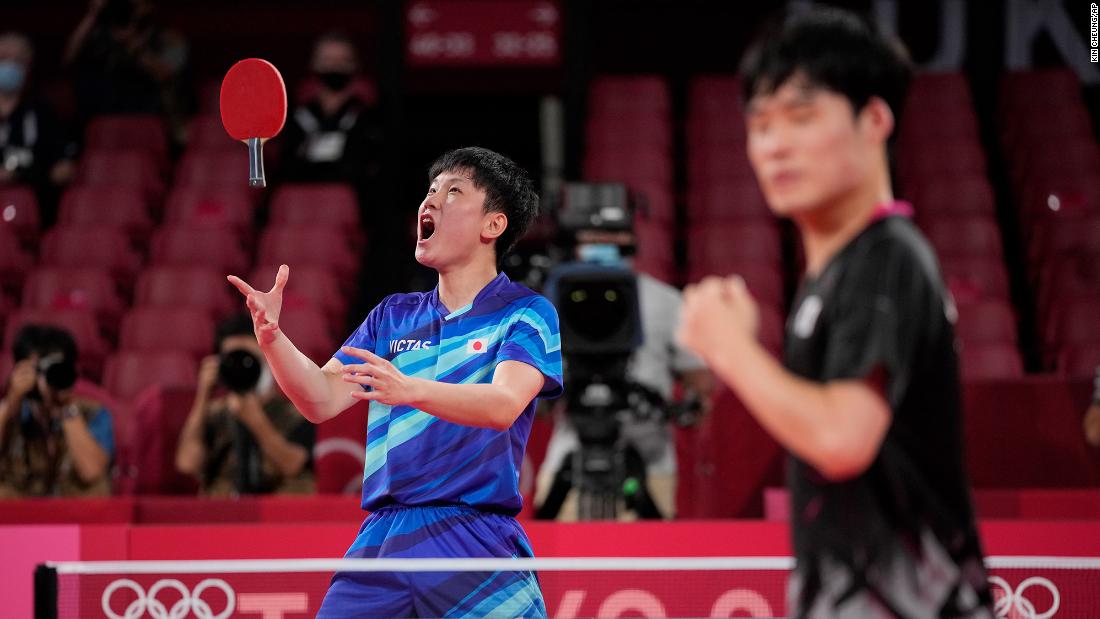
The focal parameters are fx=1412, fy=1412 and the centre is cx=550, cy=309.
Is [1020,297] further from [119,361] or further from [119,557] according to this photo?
[119,557]

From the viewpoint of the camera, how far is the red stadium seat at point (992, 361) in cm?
740

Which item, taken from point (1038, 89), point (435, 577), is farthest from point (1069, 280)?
point (435, 577)

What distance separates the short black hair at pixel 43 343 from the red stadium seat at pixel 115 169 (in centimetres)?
328

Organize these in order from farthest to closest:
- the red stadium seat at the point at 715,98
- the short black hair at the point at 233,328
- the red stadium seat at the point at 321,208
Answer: the red stadium seat at the point at 715,98 < the red stadium seat at the point at 321,208 < the short black hair at the point at 233,328

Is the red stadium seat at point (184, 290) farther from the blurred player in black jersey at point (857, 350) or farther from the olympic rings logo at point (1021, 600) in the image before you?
the blurred player in black jersey at point (857, 350)

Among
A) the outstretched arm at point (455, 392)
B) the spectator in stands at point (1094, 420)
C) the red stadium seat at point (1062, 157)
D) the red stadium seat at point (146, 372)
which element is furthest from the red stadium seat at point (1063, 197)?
the outstretched arm at point (455, 392)

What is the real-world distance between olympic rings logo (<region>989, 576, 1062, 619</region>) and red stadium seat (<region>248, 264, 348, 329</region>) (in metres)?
4.60

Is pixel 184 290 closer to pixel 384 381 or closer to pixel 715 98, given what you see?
pixel 715 98

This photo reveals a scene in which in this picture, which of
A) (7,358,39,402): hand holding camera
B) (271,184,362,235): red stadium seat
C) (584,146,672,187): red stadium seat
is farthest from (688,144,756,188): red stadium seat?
(7,358,39,402): hand holding camera

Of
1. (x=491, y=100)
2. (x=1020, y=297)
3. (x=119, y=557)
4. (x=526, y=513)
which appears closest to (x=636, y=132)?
(x=491, y=100)

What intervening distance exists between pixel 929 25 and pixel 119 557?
8382 mm

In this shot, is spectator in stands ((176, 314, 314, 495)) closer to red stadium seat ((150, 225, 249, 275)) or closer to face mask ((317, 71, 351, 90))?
red stadium seat ((150, 225, 249, 275))

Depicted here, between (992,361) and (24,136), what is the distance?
616cm

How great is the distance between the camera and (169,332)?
797cm
